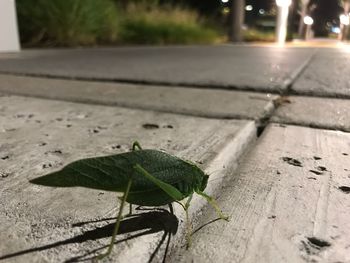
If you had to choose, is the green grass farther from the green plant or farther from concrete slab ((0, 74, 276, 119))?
concrete slab ((0, 74, 276, 119))

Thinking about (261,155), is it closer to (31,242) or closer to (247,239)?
(247,239)

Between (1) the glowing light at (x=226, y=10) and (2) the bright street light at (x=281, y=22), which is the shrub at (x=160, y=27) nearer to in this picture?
(2) the bright street light at (x=281, y=22)

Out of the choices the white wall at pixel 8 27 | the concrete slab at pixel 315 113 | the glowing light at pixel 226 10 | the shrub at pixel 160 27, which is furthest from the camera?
the glowing light at pixel 226 10

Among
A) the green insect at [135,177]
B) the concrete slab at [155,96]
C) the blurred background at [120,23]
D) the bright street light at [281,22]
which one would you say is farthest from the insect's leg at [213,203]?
the bright street light at [281,22]

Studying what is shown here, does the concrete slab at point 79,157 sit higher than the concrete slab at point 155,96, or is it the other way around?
the concrete slab at point 155,96


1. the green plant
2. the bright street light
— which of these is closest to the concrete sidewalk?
the green plant

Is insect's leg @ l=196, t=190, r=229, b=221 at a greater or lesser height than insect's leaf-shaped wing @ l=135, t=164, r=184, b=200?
lesser

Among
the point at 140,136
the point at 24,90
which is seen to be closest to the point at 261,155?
the point at 140,136

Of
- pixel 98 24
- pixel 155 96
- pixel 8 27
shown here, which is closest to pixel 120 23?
pixel 98 24
